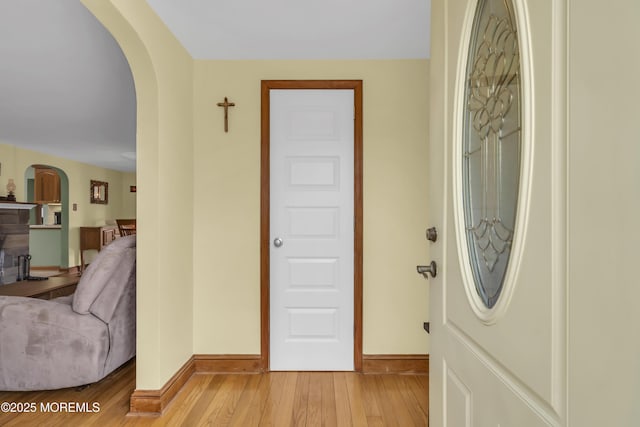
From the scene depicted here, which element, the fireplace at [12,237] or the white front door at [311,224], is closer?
the white front door at [311,224]

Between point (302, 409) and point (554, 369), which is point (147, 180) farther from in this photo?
point (554, 369)

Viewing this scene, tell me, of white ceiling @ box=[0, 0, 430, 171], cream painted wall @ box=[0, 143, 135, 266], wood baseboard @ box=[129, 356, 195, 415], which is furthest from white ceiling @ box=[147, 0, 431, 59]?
cream painted wall @ box=[0, 143, 135, 266]

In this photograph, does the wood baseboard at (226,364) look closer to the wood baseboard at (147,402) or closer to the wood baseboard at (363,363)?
the wood baseboard at (363,363)

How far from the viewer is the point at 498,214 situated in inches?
33.1

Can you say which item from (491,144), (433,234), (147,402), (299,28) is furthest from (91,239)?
(491,144)

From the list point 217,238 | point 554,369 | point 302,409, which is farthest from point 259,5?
point 302,409

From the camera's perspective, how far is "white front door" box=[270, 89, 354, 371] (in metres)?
2.67

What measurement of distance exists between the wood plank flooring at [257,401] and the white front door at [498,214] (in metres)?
1.03

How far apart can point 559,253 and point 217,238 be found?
238 cm

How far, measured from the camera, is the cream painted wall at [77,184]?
19.3 ft

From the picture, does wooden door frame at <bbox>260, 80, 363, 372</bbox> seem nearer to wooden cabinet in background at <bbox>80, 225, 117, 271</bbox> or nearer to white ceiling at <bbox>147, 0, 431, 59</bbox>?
white ceiling at <bbox>147, 0, 431, 59</bbox>

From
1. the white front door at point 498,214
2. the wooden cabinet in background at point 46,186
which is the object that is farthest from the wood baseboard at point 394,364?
the wooden cabinet in background at point 46,186

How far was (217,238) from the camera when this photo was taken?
2674mm

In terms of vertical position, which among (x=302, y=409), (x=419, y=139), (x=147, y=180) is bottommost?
(x=302, y=409)
